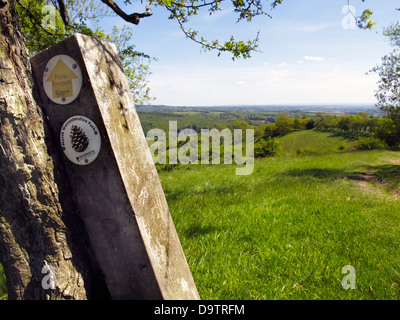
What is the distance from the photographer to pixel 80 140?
1521mm

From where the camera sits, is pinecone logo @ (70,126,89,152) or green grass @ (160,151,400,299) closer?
pinecone logo @ (70,126,89,152)

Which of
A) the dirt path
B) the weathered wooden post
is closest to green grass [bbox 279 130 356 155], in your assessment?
the dirt path

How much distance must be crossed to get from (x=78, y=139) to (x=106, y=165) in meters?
0.25

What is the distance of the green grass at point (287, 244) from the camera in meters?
2.50

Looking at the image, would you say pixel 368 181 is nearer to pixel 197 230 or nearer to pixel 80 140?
pixel 197 230

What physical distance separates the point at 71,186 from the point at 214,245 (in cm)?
219

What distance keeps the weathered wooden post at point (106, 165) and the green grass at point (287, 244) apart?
1.07 m

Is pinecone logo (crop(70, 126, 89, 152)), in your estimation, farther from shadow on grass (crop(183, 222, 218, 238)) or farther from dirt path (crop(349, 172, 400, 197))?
dirt path (crop(349, 172, 400, 197))

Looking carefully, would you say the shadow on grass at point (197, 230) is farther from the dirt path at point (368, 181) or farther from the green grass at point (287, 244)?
the dirt path at point (368, 181)

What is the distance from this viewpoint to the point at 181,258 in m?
1.83

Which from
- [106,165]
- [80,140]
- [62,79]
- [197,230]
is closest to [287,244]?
[197,230]

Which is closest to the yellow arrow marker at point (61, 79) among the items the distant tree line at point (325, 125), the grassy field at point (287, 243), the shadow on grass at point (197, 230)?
the grassy field at point (287, 243)

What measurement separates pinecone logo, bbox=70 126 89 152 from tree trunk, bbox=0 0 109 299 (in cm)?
15

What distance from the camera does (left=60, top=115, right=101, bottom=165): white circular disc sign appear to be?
150cm
